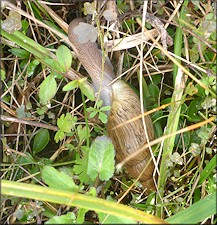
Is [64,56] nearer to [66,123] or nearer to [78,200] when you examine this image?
[66,123]

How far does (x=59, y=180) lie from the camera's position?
3.36ft

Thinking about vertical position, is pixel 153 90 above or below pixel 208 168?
above

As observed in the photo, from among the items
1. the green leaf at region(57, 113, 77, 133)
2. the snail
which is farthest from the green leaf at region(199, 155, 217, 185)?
the green leaf at region(57, 113, 77, 133)

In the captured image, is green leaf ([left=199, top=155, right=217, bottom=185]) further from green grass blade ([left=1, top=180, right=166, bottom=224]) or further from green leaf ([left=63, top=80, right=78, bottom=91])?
green leaf ([left=63, top=80, right=78, bottom=91])

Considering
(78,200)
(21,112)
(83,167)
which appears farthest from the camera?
(21,112)

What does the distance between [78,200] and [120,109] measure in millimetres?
352

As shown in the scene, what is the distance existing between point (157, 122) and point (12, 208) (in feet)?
1.61

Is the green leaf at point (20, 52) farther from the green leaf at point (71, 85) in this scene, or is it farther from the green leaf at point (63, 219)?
the green leaf at point (63, 219)

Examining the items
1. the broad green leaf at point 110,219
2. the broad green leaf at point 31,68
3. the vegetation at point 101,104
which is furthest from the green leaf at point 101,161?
the broad green leaf at point 31,68

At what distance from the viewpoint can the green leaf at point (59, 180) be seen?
1011 mm

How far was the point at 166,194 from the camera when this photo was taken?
1288 mm

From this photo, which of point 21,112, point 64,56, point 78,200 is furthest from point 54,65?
point 78,200

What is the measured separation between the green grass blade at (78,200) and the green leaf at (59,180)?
0.15ft

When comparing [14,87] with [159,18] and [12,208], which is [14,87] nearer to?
[12,208]
